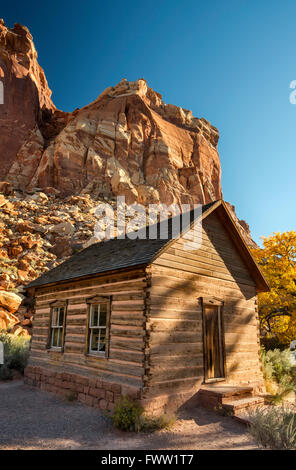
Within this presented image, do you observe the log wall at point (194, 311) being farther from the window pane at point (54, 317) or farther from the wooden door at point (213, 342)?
the window pane at point (54, 317)

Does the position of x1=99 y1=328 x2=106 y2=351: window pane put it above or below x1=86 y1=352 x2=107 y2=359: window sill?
above

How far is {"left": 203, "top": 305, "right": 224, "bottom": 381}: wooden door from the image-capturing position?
9503 millimetres

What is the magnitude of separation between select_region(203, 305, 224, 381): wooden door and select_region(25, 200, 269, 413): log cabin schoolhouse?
31 millimetres

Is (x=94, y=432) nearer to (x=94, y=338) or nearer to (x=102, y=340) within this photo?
(x=102, y=340)

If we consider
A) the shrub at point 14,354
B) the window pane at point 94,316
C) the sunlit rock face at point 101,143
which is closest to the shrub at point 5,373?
the shrub at point 14,354

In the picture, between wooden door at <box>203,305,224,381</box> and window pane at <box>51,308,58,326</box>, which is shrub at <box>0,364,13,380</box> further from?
wooden door at <box>203,305,224,381</box>

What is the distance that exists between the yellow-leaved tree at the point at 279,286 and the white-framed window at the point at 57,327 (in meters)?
9.74

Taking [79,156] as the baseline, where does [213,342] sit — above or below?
below

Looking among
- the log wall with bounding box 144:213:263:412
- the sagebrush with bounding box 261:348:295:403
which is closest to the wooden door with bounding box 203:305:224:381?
the log wall with bounding box 144:213:263:412

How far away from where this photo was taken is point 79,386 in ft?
30.9

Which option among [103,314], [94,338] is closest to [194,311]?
[103,314]

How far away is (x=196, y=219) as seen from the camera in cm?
940

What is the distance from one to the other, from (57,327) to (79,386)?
8.68 feet

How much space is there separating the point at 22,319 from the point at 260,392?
17968 mm
